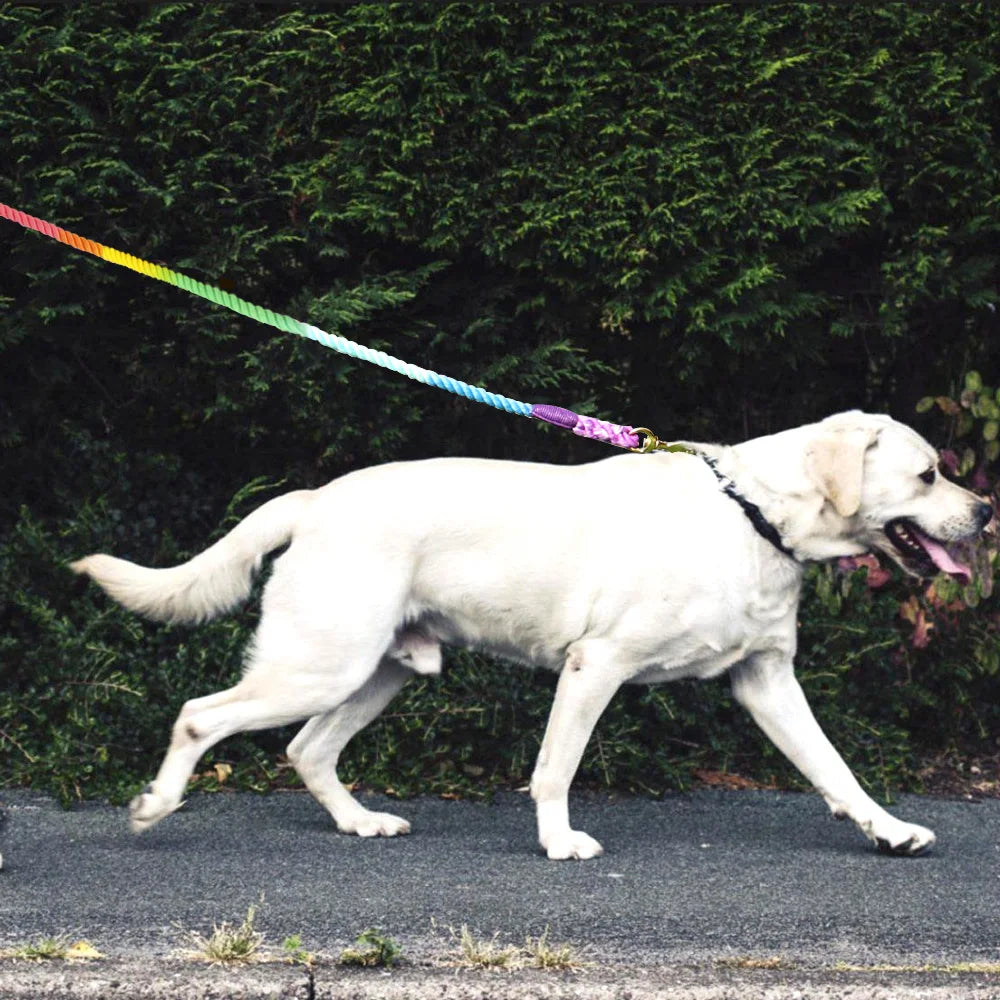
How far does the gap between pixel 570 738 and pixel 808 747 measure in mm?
764

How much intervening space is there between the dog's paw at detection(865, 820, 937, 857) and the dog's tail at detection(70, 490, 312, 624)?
78.5 inches

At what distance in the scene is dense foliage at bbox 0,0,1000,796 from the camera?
5.64 meters

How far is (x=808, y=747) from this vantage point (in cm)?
488

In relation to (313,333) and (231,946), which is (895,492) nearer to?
(313,333)

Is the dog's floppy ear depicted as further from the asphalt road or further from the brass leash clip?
the asphalt road

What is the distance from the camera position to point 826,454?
15.7 ft

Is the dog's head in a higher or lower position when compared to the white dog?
higher

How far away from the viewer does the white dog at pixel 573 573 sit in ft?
15.3

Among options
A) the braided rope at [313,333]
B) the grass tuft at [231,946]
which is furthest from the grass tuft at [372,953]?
the braided rope at [313,333]

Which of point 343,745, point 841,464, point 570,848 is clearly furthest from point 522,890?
point 841,464

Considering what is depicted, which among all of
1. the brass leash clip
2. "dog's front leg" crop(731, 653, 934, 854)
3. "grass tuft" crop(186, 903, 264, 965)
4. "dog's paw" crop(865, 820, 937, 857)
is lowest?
"grass tuft" crop(186, 903, 264, 965)

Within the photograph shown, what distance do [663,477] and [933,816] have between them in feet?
5.44

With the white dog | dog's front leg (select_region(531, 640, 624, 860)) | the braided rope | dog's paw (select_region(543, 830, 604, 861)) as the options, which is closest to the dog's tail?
the white dog

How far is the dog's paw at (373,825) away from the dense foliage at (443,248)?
2.27ft
